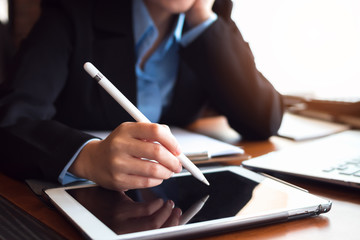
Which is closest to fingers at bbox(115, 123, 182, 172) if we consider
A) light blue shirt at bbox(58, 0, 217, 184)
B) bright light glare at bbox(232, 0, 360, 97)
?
light blue shirt at bbox(58, 0, 217, 184)

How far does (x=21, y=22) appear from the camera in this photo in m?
1.08

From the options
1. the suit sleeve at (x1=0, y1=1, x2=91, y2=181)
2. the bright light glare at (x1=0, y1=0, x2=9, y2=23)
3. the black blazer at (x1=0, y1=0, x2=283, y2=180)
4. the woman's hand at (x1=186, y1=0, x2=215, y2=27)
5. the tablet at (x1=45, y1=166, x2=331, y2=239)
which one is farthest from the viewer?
the bright light glare at (x1=0, y1=0, x2=9, y2=23)

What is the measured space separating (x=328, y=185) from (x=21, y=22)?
36.1 inches

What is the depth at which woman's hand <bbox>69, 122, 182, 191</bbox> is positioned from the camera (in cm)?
43

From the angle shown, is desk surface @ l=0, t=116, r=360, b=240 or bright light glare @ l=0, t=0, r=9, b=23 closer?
desk surface @ l=0, t=116, r=360, b=240

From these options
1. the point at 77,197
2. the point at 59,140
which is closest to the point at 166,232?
the point at 77,197

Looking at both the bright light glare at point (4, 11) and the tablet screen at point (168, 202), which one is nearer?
the tablet screen at point (168, 202)

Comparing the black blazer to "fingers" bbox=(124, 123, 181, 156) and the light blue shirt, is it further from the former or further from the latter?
"fingers" bbox=(124, 123, 181, 156)

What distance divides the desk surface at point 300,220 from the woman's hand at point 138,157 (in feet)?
0.25

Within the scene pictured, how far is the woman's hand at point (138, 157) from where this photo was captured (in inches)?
17.1

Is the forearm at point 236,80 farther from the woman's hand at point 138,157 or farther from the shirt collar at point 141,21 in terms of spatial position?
the woman's hand at point 138,157

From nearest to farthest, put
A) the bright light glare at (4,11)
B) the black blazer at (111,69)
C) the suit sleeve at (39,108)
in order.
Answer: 1. the suit sleeve at (39,108)
2. the black blazer at (111,69)
3. the bright light glare at (4,11)

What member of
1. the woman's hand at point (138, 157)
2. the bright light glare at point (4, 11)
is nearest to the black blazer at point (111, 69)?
the bright light glare at point (4, 11)

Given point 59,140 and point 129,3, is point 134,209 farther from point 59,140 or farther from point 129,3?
point 129,3
